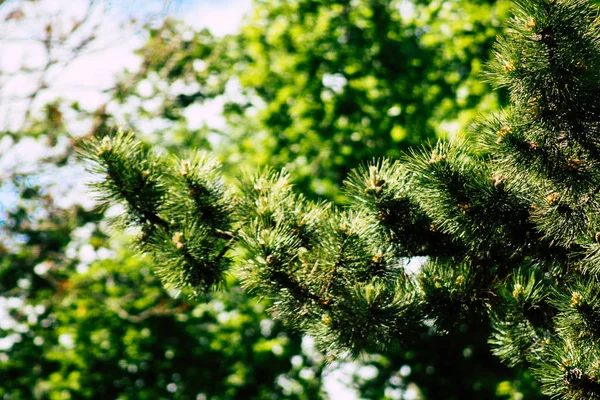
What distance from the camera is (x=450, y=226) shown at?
2.33 metres

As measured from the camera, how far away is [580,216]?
2.22 meters

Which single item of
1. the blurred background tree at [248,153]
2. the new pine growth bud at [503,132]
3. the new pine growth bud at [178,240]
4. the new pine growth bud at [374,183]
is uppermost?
the new pine growth bud at [503,132]

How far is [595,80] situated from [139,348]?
22.9 feet

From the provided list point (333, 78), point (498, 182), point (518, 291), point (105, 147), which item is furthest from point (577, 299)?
point (333, 78)

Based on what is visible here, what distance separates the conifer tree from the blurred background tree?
371cm

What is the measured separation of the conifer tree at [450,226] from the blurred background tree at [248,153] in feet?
12.2

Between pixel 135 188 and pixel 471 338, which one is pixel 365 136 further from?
pixel 135 188

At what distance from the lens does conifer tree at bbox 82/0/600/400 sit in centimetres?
206

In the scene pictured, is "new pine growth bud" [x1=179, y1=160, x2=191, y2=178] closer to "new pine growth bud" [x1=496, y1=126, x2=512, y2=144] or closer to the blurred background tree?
"new pine growth bud" [x1=496, y1=126, x2=512, y2=144]

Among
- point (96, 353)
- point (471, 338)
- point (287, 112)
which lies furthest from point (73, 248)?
point (471, 338)

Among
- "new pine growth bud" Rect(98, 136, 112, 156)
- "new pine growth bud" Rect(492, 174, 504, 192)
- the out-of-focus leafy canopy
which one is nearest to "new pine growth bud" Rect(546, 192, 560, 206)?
"new pine growth bud" Rect(492, 174, 504, 192)

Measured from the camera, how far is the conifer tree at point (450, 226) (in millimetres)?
2064

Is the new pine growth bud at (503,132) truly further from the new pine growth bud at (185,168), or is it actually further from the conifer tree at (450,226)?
the new pine growth bud at (185,168)

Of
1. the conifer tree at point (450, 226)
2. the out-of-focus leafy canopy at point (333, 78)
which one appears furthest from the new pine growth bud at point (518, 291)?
the out-of-focus leafy canopy at point (333, 78)
